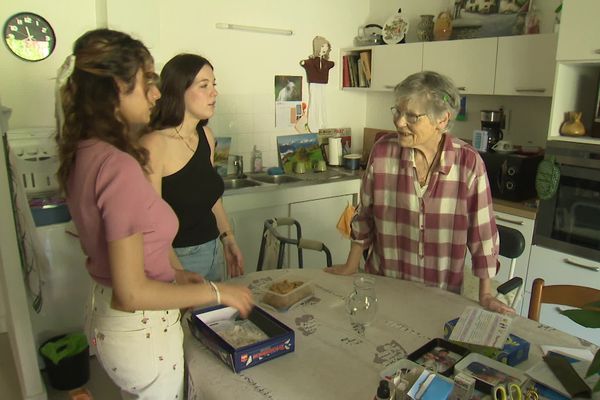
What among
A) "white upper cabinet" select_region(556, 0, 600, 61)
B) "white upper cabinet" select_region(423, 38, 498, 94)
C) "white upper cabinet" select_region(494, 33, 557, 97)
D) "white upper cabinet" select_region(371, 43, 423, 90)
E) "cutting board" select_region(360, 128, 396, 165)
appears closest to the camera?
"white upper cabinet" select_region(556, 0, 600, 61)

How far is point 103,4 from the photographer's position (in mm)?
2766

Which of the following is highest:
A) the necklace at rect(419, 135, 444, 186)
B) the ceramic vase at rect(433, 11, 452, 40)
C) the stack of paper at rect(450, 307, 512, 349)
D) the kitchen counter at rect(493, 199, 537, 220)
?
the ceramic vase at rect(433, 11, 452, 40)

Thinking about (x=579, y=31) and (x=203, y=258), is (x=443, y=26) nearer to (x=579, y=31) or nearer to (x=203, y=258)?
(x=579, y=31)

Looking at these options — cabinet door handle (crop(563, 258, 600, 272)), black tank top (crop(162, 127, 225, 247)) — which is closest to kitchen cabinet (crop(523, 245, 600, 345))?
cabinet door handle (crop(563, 258, 600, 272))

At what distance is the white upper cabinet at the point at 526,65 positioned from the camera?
2.70m

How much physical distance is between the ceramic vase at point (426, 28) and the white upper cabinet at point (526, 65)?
0.68 metres

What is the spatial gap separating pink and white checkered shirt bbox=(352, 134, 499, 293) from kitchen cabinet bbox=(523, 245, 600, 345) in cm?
109

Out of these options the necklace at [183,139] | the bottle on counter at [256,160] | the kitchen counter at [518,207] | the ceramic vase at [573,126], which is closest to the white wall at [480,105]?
the ceramic vase at [573,126]

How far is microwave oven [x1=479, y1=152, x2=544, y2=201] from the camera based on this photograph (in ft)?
9.15

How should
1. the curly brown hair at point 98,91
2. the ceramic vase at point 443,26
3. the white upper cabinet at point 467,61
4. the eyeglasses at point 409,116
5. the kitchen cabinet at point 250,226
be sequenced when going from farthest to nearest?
the ceramic vase at point 443,26 → the kitchen cabinet at point 250,226 → the white upper cabinet at point 467,61 → the eyeglasses at point 409,116 → the curly brown hair at point 98,91

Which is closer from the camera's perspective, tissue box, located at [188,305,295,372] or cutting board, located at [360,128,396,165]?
tissue box, located at [188,305,295,372]

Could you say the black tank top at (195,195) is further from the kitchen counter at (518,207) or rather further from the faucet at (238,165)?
the kitchen counter at (518,207)

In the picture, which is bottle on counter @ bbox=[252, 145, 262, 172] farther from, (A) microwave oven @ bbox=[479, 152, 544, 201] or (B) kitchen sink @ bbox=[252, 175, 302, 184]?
(A) microwave oven @ bbox=[479, 152, 544, 201]

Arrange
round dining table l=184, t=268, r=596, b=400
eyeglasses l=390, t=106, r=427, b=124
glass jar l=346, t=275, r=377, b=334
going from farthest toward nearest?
eyeglasses l=390, t=106, r=427, b=124
glass jar l=346, t=275, r=377, b=334
round dining table l=184, t=268, r=596, b=400
